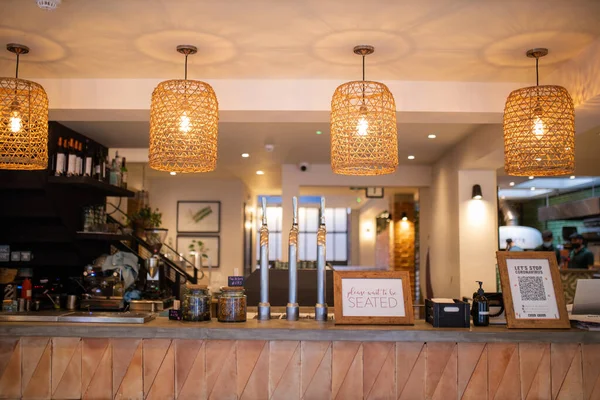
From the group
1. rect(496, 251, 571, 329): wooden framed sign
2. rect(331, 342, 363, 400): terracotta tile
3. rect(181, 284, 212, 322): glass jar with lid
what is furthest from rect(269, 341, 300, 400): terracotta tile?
rect(496, 251, 571, 329): wooden framed sign

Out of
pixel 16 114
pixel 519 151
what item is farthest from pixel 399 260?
pixel 16 114

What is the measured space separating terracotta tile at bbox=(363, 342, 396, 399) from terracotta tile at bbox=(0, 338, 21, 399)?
1.84 metres

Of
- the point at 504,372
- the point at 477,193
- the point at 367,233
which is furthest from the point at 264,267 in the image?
the point at 367,233

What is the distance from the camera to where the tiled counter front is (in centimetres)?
300

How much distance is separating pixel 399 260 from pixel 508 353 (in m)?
9.92

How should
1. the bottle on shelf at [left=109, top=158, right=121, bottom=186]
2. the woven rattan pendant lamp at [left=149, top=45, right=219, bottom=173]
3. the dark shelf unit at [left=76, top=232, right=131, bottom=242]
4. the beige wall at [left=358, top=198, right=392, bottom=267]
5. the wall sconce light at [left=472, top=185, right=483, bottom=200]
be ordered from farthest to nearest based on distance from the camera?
the beige wall at [left=358, top=198, right=392, bottom=267] → the wall sconce light at [left=472, top=185, right=483, bottom=200] → the bottle on shelf at [left=109, top=158, right=121, bottom=186] → the dark shelf unit at [left=76, top=232, right=131, bottom=242] → the woven rattan pendant lamp at [left=149, top=45, right=219, bottom=173]

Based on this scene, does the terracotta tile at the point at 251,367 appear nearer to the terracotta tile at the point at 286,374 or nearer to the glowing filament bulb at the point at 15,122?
the terracotta tile at the point at 286,374

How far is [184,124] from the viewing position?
11.7 feet

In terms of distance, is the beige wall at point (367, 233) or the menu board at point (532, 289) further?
the beige wall at point (367, 233)

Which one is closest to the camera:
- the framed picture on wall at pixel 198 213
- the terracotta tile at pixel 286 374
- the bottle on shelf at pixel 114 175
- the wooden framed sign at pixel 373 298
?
the terracotta tile at pixel 286 374

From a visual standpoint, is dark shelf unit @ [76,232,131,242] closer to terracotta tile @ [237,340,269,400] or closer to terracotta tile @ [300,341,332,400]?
terracotta tile @ [237,340,269,400]

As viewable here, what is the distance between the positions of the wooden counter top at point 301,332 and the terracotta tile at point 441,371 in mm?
56

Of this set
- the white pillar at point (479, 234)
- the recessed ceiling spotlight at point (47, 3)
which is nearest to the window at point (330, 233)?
the white pillar at point (479, 234)

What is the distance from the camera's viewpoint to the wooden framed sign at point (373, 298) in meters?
3.14
